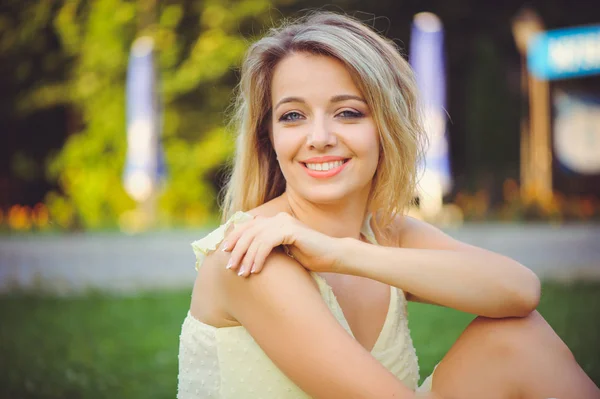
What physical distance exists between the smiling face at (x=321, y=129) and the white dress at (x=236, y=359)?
0.24 m

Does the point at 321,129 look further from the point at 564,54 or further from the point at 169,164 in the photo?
the point at 169,164

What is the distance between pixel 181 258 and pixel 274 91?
650cm

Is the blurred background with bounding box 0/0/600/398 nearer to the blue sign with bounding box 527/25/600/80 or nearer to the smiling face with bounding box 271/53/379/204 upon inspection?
the blue sign with bounding box 527/25/600/80

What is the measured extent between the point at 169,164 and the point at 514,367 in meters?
14.5

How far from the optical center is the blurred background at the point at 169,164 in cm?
551

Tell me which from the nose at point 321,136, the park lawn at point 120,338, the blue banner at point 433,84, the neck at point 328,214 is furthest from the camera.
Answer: the blue banner at point 433,84

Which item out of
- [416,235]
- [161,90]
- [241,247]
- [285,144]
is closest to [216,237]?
[241,247]

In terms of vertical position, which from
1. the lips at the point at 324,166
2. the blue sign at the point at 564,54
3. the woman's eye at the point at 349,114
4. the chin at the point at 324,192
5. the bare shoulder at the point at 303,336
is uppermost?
the blue sign at the point at 564,54

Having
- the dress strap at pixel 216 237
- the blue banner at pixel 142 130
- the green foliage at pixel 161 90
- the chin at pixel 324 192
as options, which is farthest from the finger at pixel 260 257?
the green foliage at pixel 161 90

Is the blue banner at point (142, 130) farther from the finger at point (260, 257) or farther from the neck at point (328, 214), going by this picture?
the finger at point (260, 257)

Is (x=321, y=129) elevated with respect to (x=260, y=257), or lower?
elevated

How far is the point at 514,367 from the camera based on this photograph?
2098 mm

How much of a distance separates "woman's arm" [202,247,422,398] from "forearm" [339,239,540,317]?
6.6 inches

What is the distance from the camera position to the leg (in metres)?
2.07
